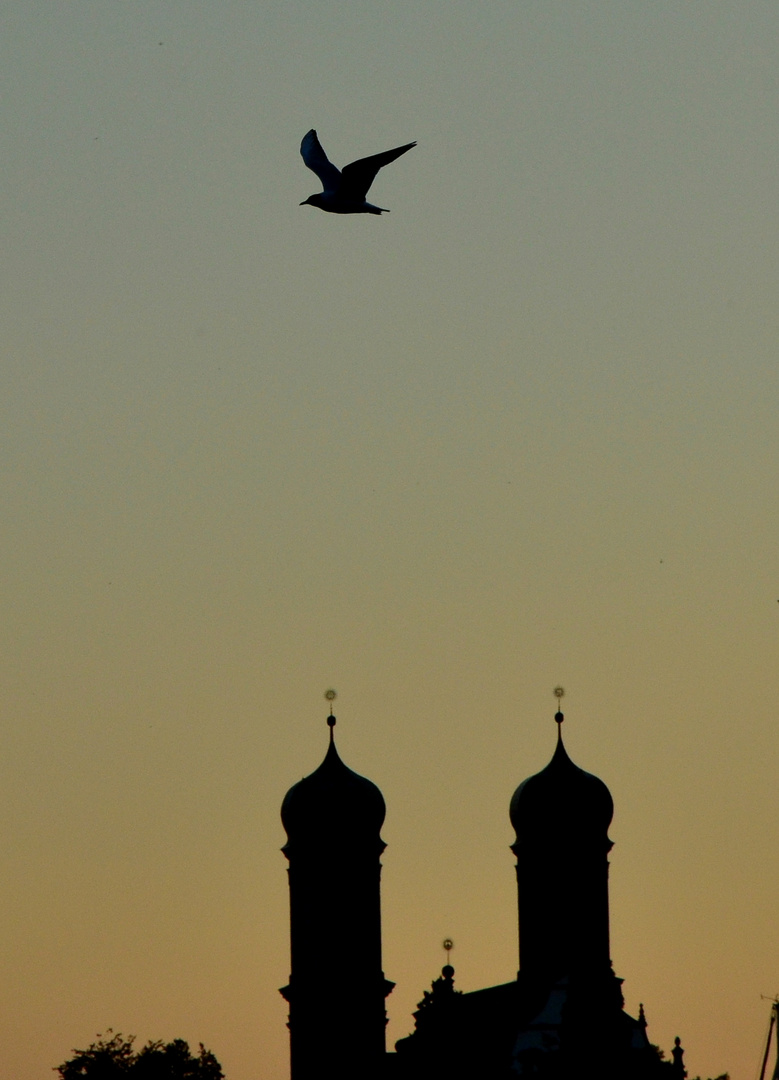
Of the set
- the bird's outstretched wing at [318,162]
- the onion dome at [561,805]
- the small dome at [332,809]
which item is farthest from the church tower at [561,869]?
the bird's outstretched wing at [318,162]

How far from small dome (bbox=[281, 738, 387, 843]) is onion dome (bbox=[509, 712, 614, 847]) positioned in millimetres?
4018

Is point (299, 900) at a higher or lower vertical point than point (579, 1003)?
higher

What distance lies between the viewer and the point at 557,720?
11000 centimetres

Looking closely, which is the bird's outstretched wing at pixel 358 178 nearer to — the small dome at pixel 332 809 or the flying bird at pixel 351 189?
the flying bird at pixel 351 189

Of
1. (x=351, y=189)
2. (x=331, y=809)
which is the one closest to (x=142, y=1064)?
(x=331, y=809)

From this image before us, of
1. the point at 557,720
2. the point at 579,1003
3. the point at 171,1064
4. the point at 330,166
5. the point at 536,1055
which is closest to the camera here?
the point at 330,166

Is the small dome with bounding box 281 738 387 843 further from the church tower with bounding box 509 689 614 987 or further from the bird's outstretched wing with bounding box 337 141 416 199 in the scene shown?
the bird's outstretched wing with bounding box 337 141 416 199

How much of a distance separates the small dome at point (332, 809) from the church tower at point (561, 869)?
404cm

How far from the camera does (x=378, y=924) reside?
106 m

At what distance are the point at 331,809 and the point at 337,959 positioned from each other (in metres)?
4.34

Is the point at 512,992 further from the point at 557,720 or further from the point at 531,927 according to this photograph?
the point at 557,720

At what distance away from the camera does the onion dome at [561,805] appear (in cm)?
10662

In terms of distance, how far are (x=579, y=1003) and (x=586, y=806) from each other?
14.7m

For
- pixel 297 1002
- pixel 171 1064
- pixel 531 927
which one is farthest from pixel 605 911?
pixel 171 1064
